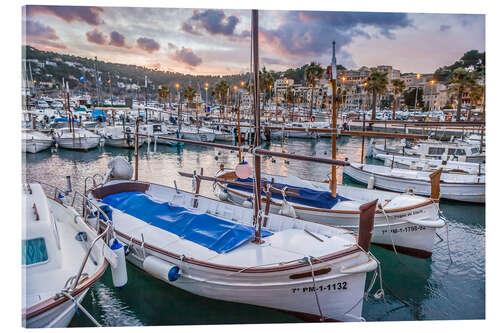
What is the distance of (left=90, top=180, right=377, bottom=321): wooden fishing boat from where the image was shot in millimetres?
4430

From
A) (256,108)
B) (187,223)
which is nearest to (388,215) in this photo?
(256,108)

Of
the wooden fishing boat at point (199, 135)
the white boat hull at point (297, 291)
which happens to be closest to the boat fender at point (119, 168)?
the white boat hull at point (297, 291)

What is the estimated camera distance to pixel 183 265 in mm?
5000

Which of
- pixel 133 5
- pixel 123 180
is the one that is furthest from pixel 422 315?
pixel 123 180

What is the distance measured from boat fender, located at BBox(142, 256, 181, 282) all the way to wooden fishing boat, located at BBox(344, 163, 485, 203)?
8.94 meters

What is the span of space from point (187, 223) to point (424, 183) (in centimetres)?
1007

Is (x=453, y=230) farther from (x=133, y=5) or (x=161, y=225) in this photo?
(x=133, y=5)

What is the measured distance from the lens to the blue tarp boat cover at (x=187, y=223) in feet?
17.6

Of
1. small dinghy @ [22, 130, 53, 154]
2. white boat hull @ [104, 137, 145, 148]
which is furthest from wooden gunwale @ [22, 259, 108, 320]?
white boat hull @ [104, 137, 145, 148]

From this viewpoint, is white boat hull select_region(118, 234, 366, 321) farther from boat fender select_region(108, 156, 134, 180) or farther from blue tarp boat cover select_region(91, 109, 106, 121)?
blue tarp boat cover select_region(91, 109, 106, 121)

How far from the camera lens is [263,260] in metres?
4.77

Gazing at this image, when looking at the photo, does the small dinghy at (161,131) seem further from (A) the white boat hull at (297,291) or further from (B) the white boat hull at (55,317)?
(B) the white boat hull at (55,317)

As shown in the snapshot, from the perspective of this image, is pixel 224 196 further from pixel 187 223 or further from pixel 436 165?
pixel 436 165
